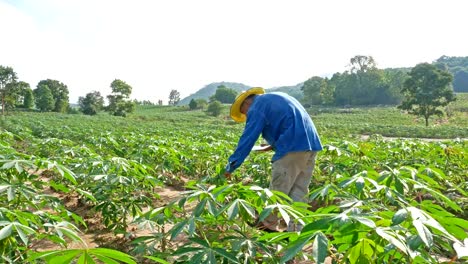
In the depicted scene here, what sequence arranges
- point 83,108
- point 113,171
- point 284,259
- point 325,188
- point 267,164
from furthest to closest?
point 83,108, point 267,164, point 113,171, point 325,188, point 284,259

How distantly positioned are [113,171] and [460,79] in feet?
342

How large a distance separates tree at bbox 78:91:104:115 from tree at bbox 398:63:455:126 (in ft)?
126

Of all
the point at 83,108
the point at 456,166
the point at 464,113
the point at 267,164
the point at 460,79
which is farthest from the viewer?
the point at 460,79

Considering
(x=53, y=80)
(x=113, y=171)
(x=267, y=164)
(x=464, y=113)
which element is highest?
(x=53, y=80)

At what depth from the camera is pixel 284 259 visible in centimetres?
112

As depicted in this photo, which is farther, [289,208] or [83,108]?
[83,108]

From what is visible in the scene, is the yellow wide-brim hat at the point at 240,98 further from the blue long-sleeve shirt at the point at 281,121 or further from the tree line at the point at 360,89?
the tree line at the point at 360,89

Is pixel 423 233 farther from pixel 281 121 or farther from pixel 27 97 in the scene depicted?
pixel 27 97

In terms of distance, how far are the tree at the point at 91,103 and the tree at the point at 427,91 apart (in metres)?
38.5

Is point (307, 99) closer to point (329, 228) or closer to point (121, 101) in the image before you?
point (121, 101)

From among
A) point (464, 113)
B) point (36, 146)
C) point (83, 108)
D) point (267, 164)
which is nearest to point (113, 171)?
point (267, 164)

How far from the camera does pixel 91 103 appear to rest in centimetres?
5194

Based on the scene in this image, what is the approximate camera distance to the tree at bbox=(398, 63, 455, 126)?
28344 millimetres

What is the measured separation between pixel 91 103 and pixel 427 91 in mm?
41969
